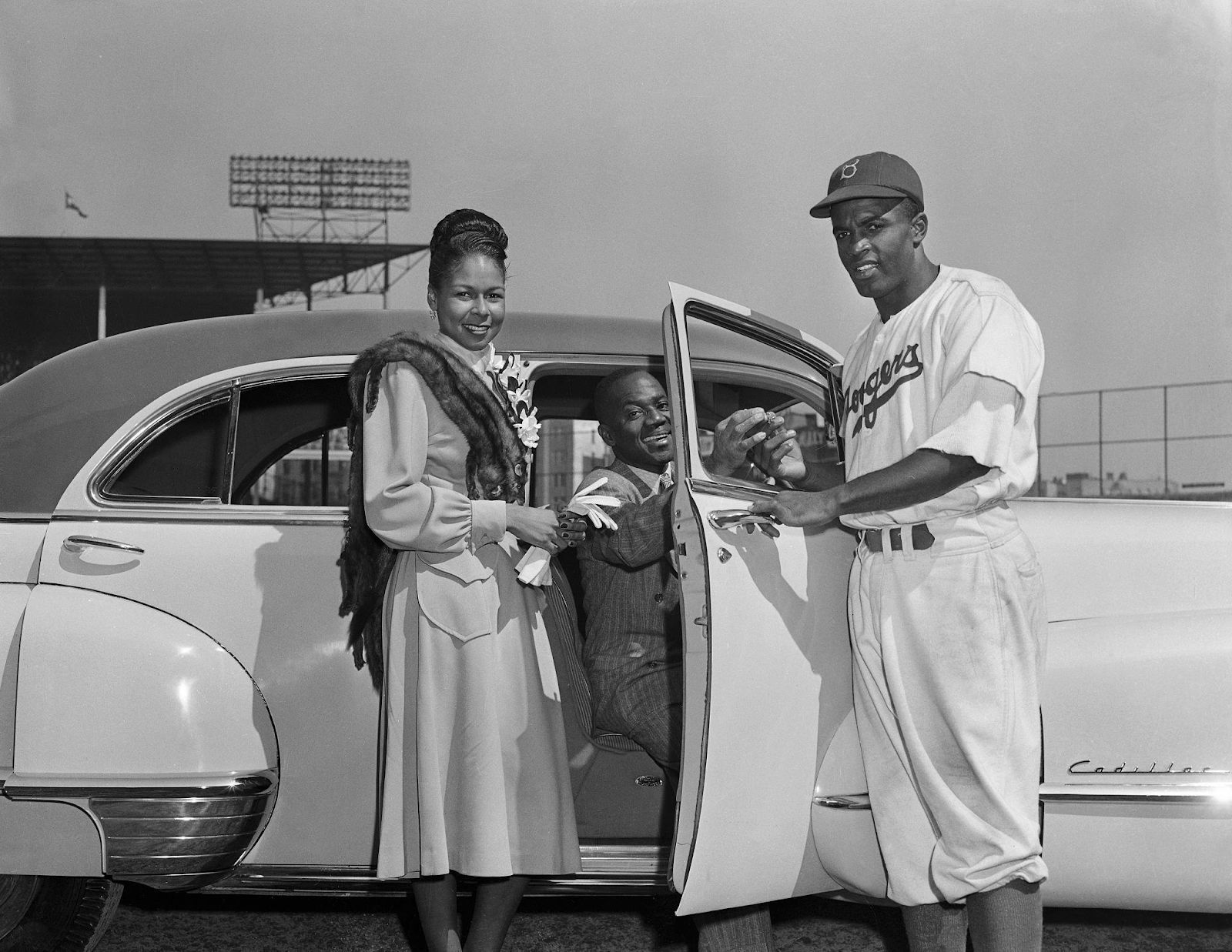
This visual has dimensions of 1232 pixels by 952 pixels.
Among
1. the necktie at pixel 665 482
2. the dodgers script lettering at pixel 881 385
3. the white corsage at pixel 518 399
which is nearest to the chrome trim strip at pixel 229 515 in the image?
the white corsage at pixel 518 399

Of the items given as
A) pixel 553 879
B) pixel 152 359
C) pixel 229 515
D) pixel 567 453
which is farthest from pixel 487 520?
pixel 567 453

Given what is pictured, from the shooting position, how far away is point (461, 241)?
2.53 metres

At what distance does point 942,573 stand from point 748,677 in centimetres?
46

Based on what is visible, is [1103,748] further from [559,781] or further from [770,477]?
[559,781]

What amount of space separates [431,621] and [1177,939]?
95.9 inches

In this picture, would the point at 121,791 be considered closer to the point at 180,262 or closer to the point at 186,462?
the point at 186,462

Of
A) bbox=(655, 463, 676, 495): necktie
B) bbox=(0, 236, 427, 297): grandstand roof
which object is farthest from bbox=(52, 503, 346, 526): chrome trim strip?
bbox=(0, 236, 427, 297): grandstand roof

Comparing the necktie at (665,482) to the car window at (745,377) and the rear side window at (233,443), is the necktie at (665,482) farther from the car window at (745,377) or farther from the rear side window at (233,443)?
the rear side window at (233,443)

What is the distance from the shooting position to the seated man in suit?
2.65m

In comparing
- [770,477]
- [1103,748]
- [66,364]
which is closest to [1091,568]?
[1103,748]

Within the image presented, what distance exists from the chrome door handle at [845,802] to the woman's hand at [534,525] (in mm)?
812

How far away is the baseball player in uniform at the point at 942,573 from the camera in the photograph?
6.93ft

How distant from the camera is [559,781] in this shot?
2607 mm

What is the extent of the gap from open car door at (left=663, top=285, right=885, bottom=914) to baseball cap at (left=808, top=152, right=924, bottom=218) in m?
0.41
